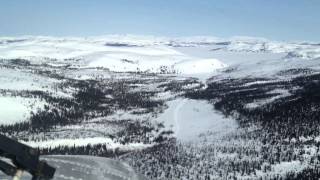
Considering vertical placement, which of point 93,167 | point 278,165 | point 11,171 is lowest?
point 278,165

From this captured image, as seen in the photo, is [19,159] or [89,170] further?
[89,170]

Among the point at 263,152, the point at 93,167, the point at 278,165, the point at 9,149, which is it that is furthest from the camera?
the point at 263,152

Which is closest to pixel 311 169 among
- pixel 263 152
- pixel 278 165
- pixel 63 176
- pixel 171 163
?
pixel 278 165

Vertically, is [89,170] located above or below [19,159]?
below

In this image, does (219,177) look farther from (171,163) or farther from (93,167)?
(93,167)

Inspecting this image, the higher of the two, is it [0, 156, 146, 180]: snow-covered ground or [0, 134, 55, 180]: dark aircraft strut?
[0, 134, 55, 180]: dark aircraft strut

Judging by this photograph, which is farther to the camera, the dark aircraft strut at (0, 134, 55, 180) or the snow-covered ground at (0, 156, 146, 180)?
the snow-covered ground at (0, 156, 146, 180)

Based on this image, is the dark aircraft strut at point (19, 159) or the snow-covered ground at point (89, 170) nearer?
the dark aircraft strut at point (19, 159)

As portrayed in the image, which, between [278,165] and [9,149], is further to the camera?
[278,165]

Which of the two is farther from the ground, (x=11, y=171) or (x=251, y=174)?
(x=11, y=171)

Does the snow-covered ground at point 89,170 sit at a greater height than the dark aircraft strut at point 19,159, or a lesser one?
lesser

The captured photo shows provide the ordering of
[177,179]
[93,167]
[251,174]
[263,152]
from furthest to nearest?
[263,152] → [251,174] → [177,179] → [93,167]
